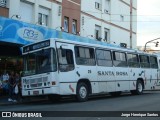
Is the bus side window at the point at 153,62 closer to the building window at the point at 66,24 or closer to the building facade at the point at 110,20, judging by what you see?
the building facade at the point at 110,20

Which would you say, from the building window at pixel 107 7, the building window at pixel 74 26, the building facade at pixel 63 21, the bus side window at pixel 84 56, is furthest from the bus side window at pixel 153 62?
the building window at pixel 107 7

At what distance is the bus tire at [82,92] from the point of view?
1812cm

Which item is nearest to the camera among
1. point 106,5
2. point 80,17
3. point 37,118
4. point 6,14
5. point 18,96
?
point 37,118

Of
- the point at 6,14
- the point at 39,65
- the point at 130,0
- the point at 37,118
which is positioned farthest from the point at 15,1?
the point at 130,0

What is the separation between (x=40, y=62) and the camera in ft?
57.7

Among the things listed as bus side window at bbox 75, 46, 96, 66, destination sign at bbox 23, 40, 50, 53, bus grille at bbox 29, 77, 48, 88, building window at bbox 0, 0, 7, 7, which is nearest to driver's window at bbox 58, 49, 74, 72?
bus side window at bbox 75, 46, 96, 66

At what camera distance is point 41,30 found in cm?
2308

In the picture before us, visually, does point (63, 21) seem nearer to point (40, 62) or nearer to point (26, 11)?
point (26, 11)

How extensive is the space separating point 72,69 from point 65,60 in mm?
632

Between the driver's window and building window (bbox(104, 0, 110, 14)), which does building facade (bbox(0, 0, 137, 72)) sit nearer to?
building window (bbox(104, 0, 110, 14))

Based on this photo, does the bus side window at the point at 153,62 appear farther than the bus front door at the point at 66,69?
Yes

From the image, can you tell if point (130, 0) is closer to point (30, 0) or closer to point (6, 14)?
point (30, 0)

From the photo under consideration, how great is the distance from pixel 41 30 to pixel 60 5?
4.92 m

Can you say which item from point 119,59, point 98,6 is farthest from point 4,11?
point 98,6
